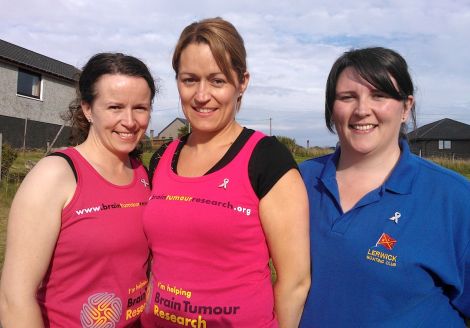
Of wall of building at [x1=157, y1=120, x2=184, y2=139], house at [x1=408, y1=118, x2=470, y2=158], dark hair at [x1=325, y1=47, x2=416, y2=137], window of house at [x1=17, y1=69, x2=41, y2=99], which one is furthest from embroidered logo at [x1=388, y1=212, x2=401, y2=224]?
wall of building at [x1=157, y1=120, x2=184, y2=139]

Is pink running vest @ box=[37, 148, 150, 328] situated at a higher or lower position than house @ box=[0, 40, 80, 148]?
lower

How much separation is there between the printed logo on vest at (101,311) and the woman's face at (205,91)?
109cm

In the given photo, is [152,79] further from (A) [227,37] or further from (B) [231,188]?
(B) [231,188]

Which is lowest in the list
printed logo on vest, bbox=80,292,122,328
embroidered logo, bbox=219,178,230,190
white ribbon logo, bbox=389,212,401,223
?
printed logo on vest, bbox=80,292,122,328

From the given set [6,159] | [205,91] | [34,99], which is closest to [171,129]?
[34,99]

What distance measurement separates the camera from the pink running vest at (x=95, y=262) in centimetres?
236

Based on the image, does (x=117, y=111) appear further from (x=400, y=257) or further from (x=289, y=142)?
(x=289, y=142)

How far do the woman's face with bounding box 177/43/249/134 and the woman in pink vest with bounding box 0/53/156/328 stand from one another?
1.34 feet

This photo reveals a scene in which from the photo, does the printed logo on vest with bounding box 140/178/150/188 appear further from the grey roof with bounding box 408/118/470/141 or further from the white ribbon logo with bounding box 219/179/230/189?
the grey roof with bounding box 408/118/470/141

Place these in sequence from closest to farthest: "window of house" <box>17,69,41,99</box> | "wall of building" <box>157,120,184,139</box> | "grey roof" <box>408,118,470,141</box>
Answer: "window of house" <box>17,69,41,99</box>
"grey roof" <box>408,118,470,141</box>
"wall of building" <box>157,120,184,139</box>

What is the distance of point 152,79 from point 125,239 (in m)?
1.06

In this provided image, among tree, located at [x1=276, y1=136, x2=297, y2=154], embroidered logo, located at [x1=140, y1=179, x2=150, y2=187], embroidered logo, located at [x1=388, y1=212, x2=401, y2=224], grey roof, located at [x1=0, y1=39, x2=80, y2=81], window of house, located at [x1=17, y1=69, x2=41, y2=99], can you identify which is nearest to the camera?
embroidered logo, located at [x1=388, y1=212, x2=401, y2=224]

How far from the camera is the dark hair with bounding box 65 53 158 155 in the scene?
106 inches

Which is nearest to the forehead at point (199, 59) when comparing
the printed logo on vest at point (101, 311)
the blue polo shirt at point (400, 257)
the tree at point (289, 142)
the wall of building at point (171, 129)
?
the blue polo shirt at point (400, 257)
